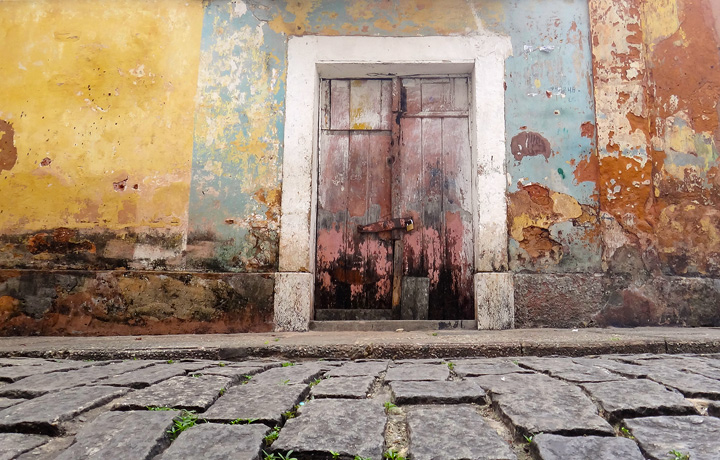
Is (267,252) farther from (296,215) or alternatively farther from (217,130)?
(217,130)

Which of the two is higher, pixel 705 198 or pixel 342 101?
pixel 342 101

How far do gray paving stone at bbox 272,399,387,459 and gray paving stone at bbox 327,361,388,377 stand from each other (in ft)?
1.69

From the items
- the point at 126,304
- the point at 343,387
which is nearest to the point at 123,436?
the point at 343,387

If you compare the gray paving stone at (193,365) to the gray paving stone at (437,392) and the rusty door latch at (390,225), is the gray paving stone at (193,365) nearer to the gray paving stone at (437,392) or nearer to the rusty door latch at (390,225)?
the gray paving stone at (437,392)

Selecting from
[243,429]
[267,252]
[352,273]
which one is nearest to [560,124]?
[352,273]

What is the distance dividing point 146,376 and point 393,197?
9.79 ft

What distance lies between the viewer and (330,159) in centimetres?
475

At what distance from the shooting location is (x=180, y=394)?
1.77 meters

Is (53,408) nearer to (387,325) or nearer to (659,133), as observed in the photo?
(387,325)

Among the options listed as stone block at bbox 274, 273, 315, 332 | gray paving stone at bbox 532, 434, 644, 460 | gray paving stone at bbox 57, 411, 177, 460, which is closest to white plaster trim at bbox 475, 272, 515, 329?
stone block at bbox 274, 273, 315, 332

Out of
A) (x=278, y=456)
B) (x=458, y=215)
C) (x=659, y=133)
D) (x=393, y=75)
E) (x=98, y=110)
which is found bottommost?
(x=278, y=456)

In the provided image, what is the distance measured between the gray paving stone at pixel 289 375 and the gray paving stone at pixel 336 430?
36cm

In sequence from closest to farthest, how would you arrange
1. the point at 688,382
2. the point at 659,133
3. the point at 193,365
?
the point at 688,382
the point at 193,365
the point at 659,133

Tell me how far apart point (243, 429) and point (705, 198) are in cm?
458
